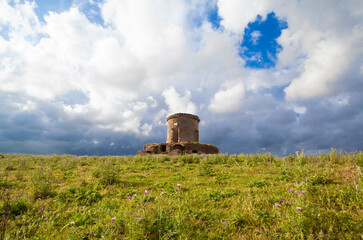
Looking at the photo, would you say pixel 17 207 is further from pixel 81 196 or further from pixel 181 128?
pixel 181 128

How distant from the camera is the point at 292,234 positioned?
9.09ft

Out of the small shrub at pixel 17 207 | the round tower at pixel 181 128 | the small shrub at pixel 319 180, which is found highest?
the round tower at pixel 181 128

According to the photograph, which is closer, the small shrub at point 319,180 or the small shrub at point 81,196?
the small shrub at point 81,196

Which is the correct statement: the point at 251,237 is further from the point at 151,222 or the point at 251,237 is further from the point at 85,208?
the point at 85,208

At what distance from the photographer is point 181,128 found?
30.1 metres

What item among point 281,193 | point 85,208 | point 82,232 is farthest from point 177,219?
point 281,193

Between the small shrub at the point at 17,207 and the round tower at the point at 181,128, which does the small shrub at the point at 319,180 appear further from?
the round tower at the point at 181,128

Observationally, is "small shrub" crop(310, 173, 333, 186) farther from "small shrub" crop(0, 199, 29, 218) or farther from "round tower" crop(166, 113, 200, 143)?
"round tower" crop(166, 113, 200, 143)

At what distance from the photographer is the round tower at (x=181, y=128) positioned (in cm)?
3005

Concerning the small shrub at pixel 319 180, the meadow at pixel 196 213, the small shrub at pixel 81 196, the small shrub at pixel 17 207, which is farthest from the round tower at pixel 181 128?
the small shrub at pixel 17 207

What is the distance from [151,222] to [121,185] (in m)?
3.28

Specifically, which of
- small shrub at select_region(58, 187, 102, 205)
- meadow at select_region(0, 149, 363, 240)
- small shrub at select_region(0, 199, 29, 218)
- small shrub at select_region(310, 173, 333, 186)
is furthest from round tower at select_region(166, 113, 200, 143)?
small shrub at select_region(0, 199, 29, 218)

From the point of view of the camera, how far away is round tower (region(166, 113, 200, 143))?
1183 inches

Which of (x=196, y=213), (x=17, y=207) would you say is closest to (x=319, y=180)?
(x=196, y=213)
